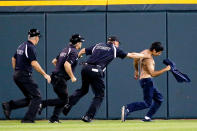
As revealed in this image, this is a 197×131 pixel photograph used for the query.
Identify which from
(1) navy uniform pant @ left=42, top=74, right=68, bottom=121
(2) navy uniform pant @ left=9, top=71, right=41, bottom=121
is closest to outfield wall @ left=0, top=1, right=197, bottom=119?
(1) navy uniform pant @ left=42, top=74, right=68, bottom=121

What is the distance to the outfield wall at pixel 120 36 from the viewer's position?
776 inches

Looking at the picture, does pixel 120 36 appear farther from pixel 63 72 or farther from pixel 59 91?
pixel 59 91

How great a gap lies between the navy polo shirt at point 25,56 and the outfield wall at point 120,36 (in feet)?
12.1

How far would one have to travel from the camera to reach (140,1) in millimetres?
19688

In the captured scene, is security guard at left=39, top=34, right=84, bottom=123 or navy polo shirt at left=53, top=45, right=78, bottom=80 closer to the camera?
navy polo shirt at left=53, top=45, right=78, bottom=80

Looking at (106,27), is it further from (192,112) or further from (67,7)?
(192,112)

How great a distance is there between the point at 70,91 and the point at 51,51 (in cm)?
114

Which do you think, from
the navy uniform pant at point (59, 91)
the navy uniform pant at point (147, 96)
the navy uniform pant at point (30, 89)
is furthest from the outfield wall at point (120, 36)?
the navy uniform pant at point (30, 89)

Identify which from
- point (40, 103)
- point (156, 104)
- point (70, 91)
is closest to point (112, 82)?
point (70, 91)

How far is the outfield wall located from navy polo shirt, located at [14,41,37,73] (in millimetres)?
3686

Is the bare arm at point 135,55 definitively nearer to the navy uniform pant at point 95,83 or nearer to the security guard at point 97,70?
the security guard at point 97,70

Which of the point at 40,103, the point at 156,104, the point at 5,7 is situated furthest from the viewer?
the point at 5,7

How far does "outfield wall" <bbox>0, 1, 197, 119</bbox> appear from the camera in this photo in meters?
19.7

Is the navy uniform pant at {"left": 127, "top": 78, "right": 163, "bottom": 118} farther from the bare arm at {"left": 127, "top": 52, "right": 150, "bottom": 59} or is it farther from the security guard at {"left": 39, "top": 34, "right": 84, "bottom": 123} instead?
the security guard at {"left": 39, "top": 34, "right": 84, "bottom": 123}
